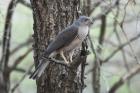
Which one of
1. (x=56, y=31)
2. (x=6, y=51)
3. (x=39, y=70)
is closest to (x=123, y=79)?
(x=6, y=51)

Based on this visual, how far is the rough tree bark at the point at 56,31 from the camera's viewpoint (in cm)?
436

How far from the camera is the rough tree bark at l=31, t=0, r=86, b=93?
436cm

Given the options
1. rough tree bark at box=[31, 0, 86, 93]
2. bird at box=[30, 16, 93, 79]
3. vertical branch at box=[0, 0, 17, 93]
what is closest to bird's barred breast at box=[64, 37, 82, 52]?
bird at box=[30, 16, 93, 79]

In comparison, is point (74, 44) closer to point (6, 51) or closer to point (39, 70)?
point (39, 70)

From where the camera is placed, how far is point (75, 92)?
171 inches

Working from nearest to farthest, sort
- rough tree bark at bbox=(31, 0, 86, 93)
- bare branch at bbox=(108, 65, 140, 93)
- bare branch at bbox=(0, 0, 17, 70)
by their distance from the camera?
rough tree bark at bbox=(31, 0, 86, 93) < bare branch at bbox=(0, 0, 17, 70) < bare branch at bbox=(108, 65, 140, 93)

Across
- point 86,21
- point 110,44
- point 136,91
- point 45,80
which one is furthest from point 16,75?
point 86,21

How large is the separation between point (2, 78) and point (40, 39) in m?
1.94

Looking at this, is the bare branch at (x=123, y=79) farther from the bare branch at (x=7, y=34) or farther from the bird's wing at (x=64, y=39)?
the bird's wing at (x=64, y=39)

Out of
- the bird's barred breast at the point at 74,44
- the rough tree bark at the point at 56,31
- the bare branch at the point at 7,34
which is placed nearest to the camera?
the bird's barred breast at the point at 74,44

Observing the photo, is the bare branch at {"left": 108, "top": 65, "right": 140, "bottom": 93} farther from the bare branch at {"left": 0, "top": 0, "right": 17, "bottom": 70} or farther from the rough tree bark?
the rough tree bark

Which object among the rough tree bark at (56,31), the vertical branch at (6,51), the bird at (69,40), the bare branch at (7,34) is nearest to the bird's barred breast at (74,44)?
the bird at (69,40)

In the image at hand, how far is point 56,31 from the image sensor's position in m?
4.39

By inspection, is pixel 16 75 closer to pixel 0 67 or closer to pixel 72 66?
pixel 0 67
